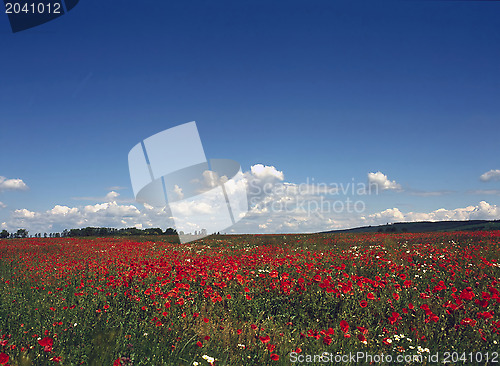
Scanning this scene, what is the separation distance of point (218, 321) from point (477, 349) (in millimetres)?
3520

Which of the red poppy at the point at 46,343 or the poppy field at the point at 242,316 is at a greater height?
the red poppy at the point at 46,343

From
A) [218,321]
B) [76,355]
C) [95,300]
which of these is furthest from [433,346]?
[95,300]

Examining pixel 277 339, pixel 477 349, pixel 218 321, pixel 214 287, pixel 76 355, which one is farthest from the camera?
pixel 214 287

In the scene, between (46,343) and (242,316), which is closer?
(46,343)

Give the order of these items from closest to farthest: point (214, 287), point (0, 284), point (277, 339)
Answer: point (277, 339) < point (214, 287) < point (0, 284)

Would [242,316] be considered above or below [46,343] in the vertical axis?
below

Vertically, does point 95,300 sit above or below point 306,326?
above

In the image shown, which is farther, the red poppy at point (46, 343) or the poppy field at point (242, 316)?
the poppy field at point (242, 316)

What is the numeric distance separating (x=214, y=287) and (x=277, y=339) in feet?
9.31

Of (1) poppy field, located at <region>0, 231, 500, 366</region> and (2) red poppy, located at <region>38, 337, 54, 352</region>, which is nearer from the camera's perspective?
(2) red poppy, located at <region>38, 337, 54, 352</region>

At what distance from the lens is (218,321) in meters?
5.33

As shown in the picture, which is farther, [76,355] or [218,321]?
[218,321]

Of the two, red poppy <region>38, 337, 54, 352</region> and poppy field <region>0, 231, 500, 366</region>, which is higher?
red poppy <region>38, 337, 54, 352</region>

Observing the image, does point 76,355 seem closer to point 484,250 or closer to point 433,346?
point 433,346
